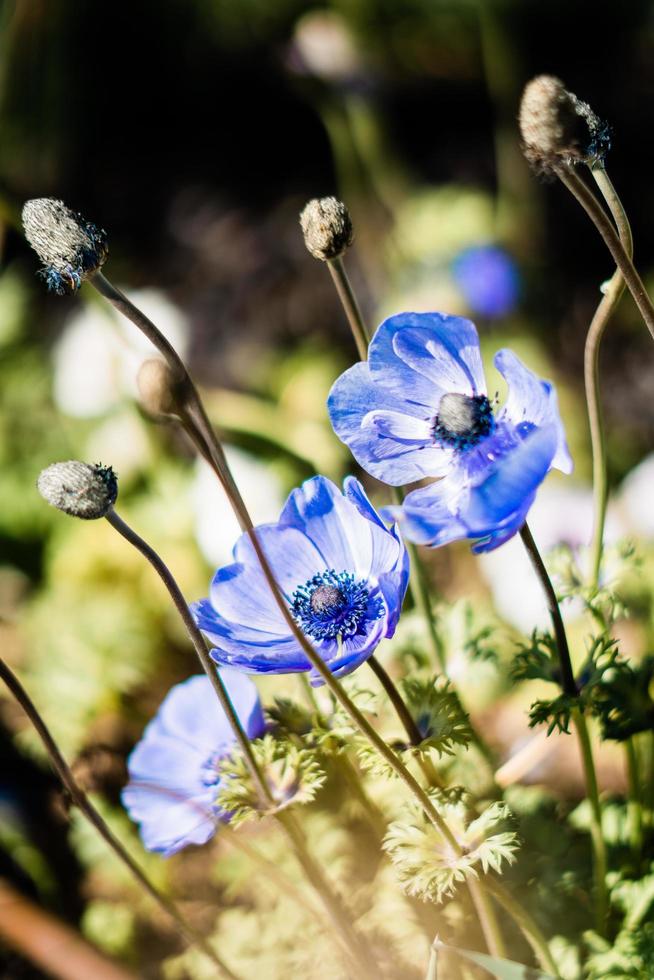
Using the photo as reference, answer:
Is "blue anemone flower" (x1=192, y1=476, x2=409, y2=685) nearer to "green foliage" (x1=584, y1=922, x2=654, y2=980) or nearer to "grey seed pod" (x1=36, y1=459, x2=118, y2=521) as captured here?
"grey seed pod" (x1=36, y1=459, x2=118, y2=521)

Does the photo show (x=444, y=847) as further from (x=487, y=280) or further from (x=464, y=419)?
(x=487, y=280)

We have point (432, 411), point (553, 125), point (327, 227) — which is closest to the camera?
point (553, 125)

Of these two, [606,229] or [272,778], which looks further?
[272,778]

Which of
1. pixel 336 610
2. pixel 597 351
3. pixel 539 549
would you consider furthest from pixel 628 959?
pixel 539 549

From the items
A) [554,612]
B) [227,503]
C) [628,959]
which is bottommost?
[628,959]

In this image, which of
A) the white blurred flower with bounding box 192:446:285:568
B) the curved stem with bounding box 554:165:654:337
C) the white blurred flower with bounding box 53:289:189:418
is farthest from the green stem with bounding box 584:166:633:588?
the white blurred flower with bounding box 53:289:189:418

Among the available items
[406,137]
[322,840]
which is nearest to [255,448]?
[322,840]

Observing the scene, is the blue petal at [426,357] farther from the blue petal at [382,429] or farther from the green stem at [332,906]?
the green stem at [332,906]

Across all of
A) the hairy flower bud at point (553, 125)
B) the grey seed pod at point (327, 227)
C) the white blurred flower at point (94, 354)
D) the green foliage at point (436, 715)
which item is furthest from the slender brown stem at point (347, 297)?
the white blurred flower at point (94, 354)
